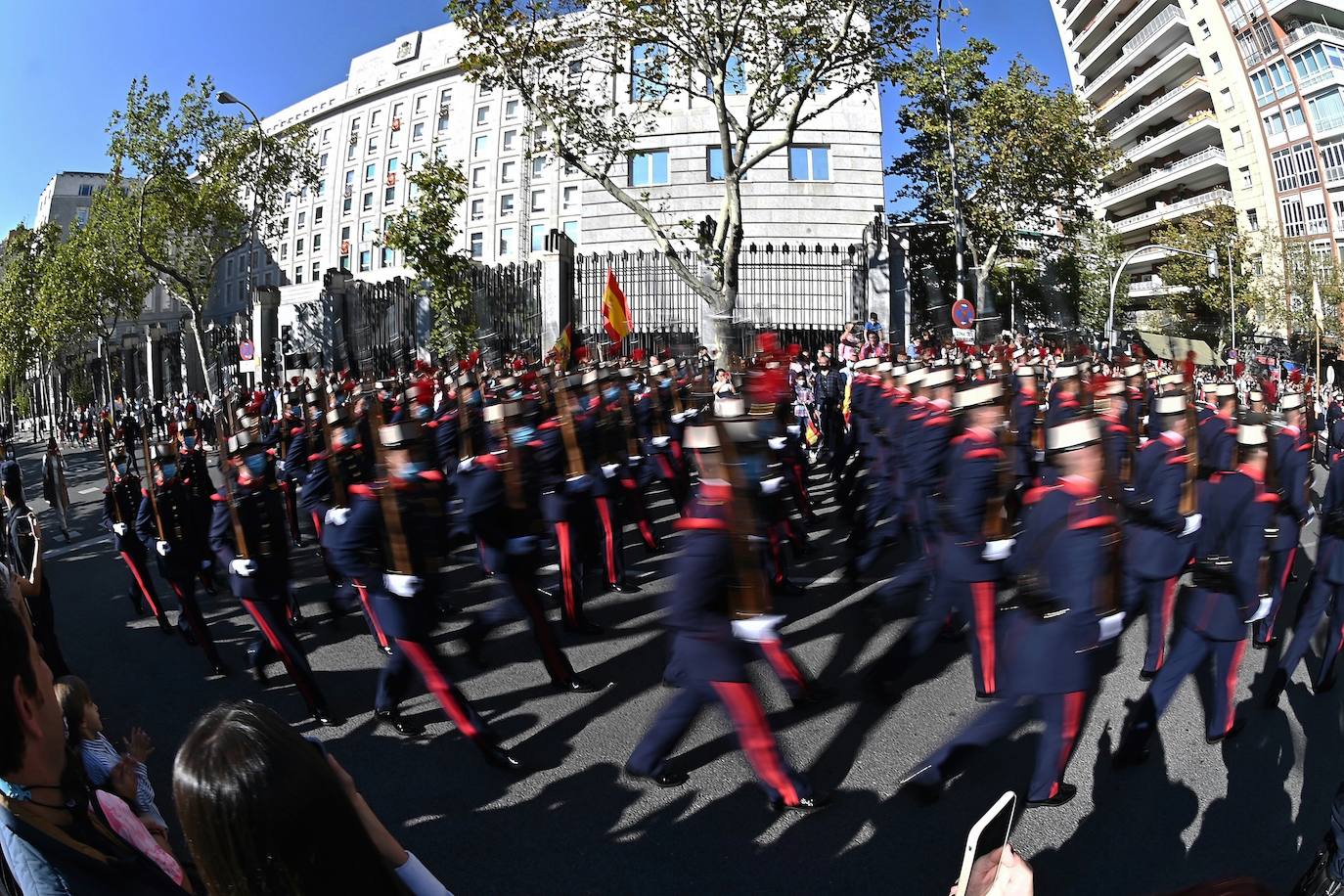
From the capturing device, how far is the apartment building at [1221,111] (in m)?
42.2

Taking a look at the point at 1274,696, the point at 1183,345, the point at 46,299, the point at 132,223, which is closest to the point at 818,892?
the point at 1274,696

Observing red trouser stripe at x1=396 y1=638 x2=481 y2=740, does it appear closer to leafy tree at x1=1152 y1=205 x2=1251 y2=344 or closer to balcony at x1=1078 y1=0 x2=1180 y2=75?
leafy tree at x1=1152 y1=205 x2=1251 y2=344

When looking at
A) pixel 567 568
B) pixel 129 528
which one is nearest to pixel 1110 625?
pixel 567 568

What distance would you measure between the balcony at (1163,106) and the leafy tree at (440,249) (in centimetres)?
4874

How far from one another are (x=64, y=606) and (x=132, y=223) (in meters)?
24.1

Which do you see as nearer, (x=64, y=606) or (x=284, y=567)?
(x=284, y=567)

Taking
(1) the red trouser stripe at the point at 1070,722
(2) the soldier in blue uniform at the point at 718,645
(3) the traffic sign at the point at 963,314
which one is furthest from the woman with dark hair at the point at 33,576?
(3) the traffic sign at the point at 963,314

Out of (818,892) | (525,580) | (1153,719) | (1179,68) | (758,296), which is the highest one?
(1179,68)

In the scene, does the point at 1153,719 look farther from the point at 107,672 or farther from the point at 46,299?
the point at 46,299

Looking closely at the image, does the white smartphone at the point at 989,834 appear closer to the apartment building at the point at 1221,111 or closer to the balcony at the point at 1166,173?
the apartment building at the point at 1221,111

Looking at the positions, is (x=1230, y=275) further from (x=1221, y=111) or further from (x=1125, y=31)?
(x=1125, y=31)

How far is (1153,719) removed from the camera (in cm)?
457

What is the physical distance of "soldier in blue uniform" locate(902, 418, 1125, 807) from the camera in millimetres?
3891

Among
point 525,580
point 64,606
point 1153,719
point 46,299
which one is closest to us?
point 1153,719
